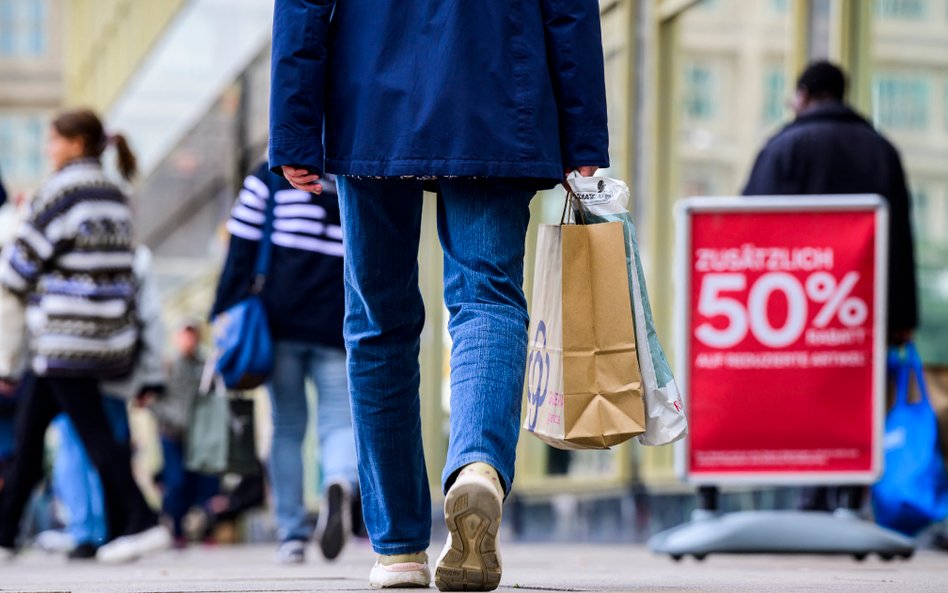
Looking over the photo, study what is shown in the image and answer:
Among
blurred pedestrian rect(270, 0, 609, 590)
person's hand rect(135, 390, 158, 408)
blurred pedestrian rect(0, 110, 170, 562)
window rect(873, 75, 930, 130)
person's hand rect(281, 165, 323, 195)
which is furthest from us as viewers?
person's hand rect(135, 390, 158, 408)

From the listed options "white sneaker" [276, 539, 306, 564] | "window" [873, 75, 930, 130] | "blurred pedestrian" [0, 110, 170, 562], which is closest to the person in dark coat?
"window" [873, 75, 930, 130]

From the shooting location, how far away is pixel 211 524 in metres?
13.7

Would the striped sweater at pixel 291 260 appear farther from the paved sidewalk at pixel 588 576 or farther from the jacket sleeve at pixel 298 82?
the jacket sleeve at pixel 298 82

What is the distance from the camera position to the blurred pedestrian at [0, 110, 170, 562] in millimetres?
7762

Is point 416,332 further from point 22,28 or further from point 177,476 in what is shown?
point 22,28

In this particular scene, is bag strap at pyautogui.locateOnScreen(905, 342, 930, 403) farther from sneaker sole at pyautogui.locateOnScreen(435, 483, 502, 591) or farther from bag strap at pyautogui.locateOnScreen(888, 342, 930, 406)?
sneaker sole at pyautogui.locateOnScreen(435, 483, 502, 591)

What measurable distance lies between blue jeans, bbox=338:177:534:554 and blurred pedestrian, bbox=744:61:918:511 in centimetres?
357

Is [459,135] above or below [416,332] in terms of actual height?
above

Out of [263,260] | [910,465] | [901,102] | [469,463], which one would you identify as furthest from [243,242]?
[469,463]

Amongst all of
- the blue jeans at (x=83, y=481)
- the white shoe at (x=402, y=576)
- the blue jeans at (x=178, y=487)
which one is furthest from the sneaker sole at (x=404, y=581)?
the blue jeans at (x=178, y=487)

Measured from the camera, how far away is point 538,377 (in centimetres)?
428

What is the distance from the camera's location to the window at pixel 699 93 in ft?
33.8

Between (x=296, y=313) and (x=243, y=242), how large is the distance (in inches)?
12.9

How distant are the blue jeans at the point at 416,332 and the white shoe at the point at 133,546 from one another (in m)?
3.58
